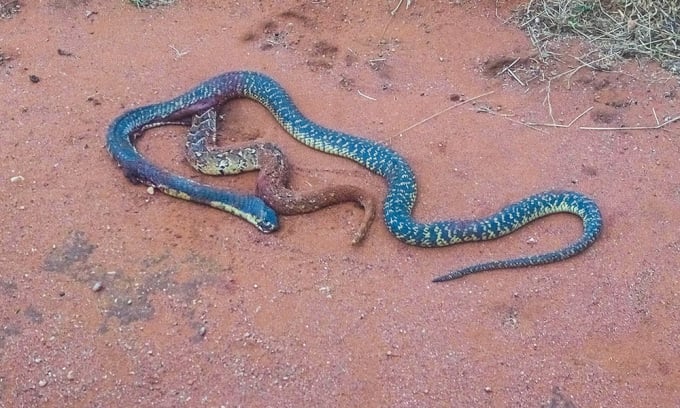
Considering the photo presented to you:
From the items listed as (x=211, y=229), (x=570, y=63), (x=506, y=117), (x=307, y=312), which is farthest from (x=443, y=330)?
(x=570, y=63)

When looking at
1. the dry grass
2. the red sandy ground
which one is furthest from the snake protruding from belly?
the dry grass

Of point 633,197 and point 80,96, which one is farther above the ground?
point 80,96

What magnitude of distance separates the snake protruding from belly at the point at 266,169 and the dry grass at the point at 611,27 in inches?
131

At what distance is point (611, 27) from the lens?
869cm

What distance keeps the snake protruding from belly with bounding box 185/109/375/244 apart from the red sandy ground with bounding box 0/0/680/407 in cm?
15

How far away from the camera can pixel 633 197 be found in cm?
681

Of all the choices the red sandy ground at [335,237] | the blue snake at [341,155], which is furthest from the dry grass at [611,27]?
the blue snake at [341,155]

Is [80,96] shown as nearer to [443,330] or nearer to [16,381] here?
[16,381]

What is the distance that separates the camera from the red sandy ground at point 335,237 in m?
5.36

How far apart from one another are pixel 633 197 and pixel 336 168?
2.84m

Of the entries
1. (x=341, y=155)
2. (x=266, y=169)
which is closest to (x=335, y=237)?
(x=266, y=169)

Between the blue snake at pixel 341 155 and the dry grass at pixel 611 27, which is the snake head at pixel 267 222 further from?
the dry grass at pixel 611 27

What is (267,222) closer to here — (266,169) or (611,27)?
(266,169)

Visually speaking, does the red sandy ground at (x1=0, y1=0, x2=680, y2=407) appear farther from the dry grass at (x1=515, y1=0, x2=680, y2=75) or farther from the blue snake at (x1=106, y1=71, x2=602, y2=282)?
the dry grass at (x1=515, y1=0, x2=680, y2=75)
